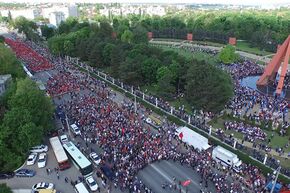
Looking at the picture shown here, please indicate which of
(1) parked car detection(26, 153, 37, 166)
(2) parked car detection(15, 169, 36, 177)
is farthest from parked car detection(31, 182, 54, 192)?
(1) parked car detection(26, 153, 37, 166)

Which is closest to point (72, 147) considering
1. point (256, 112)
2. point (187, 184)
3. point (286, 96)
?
point (187, 184)

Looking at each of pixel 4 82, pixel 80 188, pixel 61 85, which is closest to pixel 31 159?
pixel 80 188

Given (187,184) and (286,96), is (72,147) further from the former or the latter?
(286,96)

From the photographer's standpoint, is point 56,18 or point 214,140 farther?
point 56,18

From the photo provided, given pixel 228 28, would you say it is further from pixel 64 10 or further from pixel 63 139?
pixel 64 10

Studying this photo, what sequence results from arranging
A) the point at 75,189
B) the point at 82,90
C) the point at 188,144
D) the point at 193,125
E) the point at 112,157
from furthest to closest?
the point at 82,90 < the point at 193,125 < the point at 188,144 < the point at 112,157 < the point at 75,189

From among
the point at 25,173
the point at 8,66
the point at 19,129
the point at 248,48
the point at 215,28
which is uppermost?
the point at 215,28

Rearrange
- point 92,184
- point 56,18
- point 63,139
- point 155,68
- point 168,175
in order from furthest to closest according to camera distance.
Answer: point 56,18 → point 155,68 → point 63,139 → point 168,175 → point 92,184
